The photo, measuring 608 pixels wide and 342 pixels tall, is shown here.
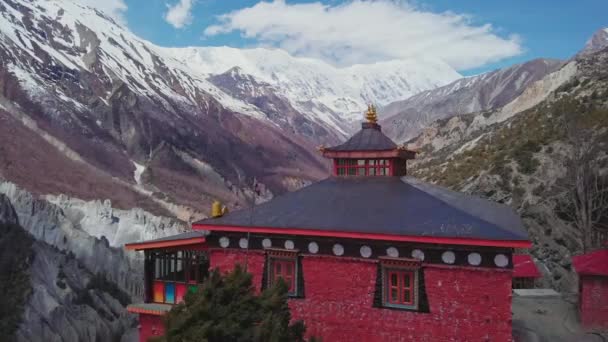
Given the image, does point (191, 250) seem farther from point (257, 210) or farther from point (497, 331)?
point (497, 331)

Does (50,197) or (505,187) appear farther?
(50,197)

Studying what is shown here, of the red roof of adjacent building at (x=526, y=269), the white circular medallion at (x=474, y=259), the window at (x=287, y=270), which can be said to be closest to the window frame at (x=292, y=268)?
the window at (x=287, y=270)

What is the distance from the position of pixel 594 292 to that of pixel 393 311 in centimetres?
974

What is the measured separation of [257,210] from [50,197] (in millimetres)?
49194

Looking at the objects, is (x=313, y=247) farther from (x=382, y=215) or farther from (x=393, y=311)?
(x=393, y=311)

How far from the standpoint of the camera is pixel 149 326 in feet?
44.7

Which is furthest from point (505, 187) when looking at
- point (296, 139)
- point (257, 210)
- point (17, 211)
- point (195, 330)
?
point (296, 139)

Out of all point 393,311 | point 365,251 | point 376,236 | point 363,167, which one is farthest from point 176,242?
point 363,167

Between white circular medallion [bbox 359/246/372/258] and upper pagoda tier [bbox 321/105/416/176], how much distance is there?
3973 millimetres

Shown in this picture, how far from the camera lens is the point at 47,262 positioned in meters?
42.6

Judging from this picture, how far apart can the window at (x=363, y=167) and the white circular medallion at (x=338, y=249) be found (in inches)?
157

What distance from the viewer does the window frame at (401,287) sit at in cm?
1138

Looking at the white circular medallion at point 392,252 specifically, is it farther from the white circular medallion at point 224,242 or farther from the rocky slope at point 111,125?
the rocky slope at point 111,125

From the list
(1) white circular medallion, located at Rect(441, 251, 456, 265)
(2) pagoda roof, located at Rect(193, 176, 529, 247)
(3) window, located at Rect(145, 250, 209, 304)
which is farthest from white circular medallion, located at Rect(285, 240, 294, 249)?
(1) white circular medallion, located at Rect(441, 251, 456, 265)
